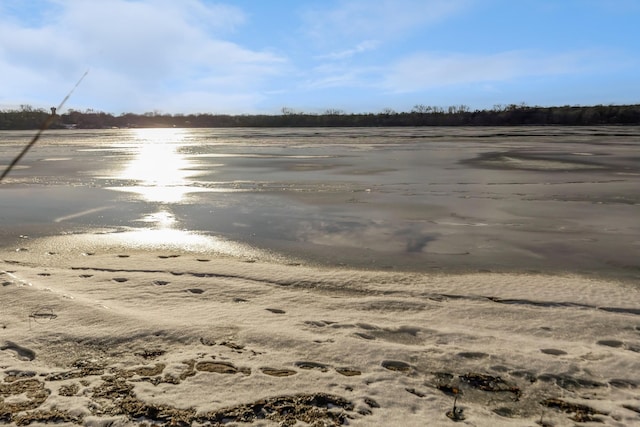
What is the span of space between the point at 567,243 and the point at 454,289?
277 centimetres

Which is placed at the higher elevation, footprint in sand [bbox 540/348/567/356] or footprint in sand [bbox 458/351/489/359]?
footprint in sand [bbox 458/351/489/359]

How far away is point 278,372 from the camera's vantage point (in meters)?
3.47

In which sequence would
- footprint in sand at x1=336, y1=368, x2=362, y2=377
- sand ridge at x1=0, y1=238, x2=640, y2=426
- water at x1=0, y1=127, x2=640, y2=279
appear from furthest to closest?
1. water at x1=0, y1=127, x2=640, y2=279
2. footprint in sand at x1=336, y1=368, x2=362, y2=377
3. sand ridge at x1=0, y1=238, x2=640, y2=426

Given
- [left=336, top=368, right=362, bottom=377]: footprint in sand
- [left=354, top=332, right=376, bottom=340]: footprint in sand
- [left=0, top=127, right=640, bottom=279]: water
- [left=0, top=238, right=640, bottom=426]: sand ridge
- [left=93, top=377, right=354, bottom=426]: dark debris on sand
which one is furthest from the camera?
[left=0, top=127, right=640, bottom=279]: water

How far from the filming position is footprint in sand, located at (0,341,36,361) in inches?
144

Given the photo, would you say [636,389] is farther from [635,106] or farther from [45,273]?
[635,106]

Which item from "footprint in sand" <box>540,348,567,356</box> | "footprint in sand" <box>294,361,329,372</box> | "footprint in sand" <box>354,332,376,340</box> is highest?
"footprint in sand" <box>354,332,376,340</box>

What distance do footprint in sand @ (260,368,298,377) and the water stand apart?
9.14 feet

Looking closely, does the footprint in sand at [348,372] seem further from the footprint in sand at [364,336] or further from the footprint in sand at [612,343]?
the footprint in sand at [612,343]

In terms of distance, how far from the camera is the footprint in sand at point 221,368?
3457 mm

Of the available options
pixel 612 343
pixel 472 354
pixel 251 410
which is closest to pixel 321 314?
pixel 472 354

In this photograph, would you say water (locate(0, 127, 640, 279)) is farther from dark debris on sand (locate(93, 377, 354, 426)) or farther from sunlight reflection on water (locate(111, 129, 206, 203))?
dark debris on sand (locate(93, 377, 354, 426))

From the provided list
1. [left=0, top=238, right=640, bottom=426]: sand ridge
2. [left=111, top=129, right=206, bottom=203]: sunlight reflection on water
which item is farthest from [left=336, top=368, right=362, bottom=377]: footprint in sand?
[left=111, top=129, right=206, bottom=203]: sunlight reflection on water

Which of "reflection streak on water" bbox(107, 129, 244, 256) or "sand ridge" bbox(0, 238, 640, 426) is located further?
"reflection streak on water" bbox(107, 129, 244, 256)
